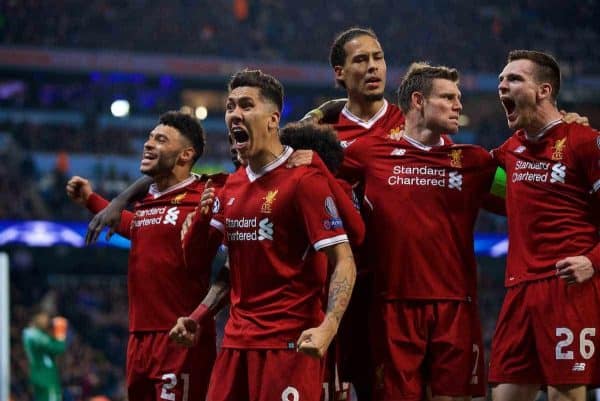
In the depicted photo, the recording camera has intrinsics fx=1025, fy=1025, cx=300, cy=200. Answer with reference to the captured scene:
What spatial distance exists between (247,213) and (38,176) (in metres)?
20.9

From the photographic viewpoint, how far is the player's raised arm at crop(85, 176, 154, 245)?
21.7ft

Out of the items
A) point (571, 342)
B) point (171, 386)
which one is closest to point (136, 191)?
point (171, 386)

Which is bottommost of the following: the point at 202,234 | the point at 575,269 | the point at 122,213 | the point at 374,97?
the point at 575,269

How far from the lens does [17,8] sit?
3003 centimetres

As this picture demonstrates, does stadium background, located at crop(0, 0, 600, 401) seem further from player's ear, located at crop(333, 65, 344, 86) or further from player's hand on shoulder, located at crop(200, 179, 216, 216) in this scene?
player's hand on shoulder, located at crop(200, 179, 216, 216)

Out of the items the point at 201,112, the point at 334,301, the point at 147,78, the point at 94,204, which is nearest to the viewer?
the point at 334,301

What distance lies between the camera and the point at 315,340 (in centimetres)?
448

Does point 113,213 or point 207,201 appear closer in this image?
point 207,201

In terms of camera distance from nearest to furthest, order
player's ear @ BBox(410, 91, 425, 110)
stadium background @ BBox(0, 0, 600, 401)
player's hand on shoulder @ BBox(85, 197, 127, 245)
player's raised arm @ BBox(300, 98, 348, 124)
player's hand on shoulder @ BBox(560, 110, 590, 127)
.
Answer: player's hand on shoulder @ BBox(560, 110, 590, 127) → player's ear @ BBox(410, 91, 425, 110) → player's raised arm @ BBox(300, 98, 348, 124) → player's hand on shoulder @ BBox(85, 197, 127, 245) → stadium background @ BBox(0, 0, 600, 401)

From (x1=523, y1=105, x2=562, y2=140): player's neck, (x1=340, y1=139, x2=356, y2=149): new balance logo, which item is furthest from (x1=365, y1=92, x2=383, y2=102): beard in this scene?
(x1=523, y1=105, x2=562, y2=140): player's neck

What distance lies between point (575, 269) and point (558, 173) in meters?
0.62

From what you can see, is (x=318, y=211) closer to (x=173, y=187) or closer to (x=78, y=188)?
(x=173, y=187)

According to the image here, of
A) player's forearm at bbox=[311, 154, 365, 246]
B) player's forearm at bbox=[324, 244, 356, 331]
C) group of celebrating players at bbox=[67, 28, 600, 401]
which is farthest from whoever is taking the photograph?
player's forearm at bbox=[311, 154, 365, 246]

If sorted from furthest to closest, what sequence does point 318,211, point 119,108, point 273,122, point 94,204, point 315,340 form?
point 119,108, point 94,204, point 273,122, point 318,211, point 315,340
